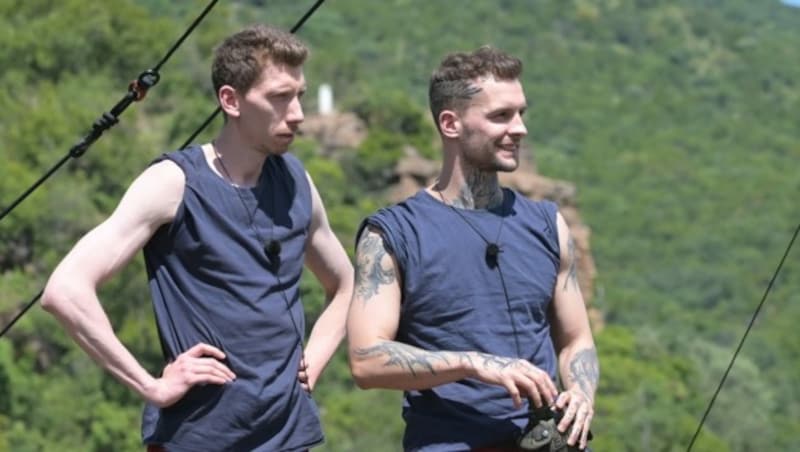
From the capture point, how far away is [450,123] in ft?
16.9

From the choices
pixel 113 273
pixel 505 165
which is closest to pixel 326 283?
pixel 505 165

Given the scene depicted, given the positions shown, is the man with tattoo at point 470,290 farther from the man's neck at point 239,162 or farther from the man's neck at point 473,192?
the man's neck at point 239,162

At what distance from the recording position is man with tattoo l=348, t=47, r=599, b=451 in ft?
16.2

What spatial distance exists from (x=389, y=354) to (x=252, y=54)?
0.75 meters

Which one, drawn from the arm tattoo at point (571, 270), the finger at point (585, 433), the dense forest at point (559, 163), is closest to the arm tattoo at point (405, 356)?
the finger at point (585, 433)

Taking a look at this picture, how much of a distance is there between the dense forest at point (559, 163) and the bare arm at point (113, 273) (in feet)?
48.0

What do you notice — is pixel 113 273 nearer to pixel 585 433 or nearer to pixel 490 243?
pixel 490 243

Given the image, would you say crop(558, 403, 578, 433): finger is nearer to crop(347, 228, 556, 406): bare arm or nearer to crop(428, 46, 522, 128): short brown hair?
crop(347, 228, 556, 406): bare arm

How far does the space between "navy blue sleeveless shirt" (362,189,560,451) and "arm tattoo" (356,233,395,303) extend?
28 millimetres

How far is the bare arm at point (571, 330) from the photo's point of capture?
5.13 m

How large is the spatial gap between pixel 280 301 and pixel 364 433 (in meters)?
54.4

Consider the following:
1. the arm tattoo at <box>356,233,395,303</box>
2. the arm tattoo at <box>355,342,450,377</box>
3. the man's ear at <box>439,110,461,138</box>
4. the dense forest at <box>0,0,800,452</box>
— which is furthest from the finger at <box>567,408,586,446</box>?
the dense forest at <box>0,0,800,452</box>

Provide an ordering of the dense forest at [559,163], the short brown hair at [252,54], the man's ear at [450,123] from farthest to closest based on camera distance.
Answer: the dense forest at [559,163] → the man's ear at [450,123] → the short brown hair at [252,54]

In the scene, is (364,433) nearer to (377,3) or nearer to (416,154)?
(416,154)
